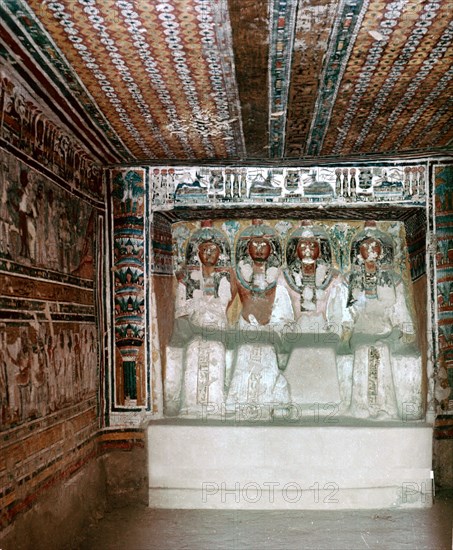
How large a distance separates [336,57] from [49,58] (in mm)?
1560

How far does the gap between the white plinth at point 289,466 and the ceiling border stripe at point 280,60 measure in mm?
2553

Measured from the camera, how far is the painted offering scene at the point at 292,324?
5.46m

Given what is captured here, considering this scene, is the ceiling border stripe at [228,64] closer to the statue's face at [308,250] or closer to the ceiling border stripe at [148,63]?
the ceiling border stripe at [148,63]

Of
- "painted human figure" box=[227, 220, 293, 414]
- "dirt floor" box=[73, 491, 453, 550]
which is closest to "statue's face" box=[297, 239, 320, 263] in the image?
"painted human figure" box=[227, 220, 293, 414]

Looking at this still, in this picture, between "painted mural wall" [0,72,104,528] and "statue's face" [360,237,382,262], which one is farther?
"statue's face" [360,237,382,262]

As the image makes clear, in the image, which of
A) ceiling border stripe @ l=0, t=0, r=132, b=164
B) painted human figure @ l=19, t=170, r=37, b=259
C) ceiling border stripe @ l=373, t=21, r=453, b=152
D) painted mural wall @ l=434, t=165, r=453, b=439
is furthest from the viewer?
painted mural wall @ l=434, t=165, r=453, b=439

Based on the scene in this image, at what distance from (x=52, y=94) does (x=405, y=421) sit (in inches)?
157

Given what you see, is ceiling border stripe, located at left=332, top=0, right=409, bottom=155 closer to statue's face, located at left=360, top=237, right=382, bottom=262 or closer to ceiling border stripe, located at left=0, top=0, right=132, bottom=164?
statue's face, located at left=360, top=237, right=382, bottom=262

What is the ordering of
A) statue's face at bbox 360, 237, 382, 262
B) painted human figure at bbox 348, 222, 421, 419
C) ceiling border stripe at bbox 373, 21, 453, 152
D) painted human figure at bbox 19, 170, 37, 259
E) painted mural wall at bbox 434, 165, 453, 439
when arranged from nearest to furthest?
ceiling border stripe at bbox 373, 21, 453, 152 < painted human figure at bbox 19, 170, 37, 259 < painted mural wall at bbox 434, 165, 453, 439 < painted human figure at bbox 348, 222, 421, 419 < statue's face at bbox 360, 237, 382, 262

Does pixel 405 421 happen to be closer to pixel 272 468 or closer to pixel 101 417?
pixel 272 468

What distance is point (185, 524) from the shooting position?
473cm

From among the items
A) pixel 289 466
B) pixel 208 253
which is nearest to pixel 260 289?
pixel 208 253

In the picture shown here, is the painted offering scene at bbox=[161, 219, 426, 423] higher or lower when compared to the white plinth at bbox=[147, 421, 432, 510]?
higher

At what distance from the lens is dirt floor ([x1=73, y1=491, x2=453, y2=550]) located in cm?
426
